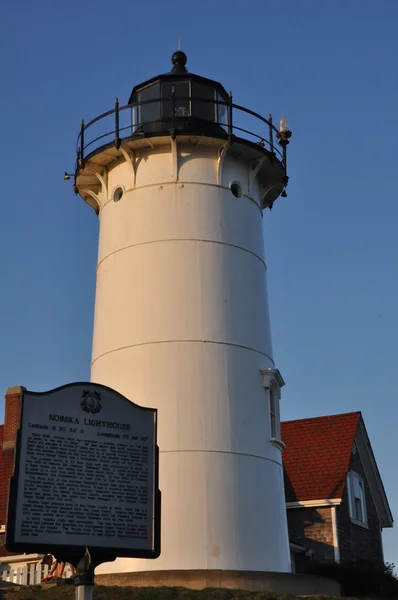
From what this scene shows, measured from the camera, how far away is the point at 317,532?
25203 mm

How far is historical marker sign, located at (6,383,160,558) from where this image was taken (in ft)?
35.8

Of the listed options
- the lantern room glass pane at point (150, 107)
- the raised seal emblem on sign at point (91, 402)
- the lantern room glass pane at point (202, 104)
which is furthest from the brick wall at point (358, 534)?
the raised seal emblem on sign at point (91, 402)

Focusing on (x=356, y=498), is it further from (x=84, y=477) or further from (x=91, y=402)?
(x=84, y=477)

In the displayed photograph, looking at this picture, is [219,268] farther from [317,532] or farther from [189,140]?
[317,532]

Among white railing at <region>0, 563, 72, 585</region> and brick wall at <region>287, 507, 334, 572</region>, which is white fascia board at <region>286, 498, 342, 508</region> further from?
white railing at <region>0, 563, 72, 585</region>

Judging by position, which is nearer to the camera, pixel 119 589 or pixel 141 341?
pixel 119 589

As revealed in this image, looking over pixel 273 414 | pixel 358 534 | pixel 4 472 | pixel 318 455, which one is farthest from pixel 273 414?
pixel 4 472

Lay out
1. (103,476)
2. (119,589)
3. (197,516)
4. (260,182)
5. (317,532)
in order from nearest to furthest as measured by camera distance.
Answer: (103,476)
(119,589)
(197,516)
(260,182)
(317,532)

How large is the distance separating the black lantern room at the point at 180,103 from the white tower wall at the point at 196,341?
70 cm

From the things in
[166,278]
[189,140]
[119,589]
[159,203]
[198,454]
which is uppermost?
[189,140]

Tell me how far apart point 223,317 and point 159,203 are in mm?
2811

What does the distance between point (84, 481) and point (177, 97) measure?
11484mm

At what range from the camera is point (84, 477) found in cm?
1138

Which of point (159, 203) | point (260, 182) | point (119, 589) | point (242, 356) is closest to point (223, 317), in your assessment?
point (242, 356)
